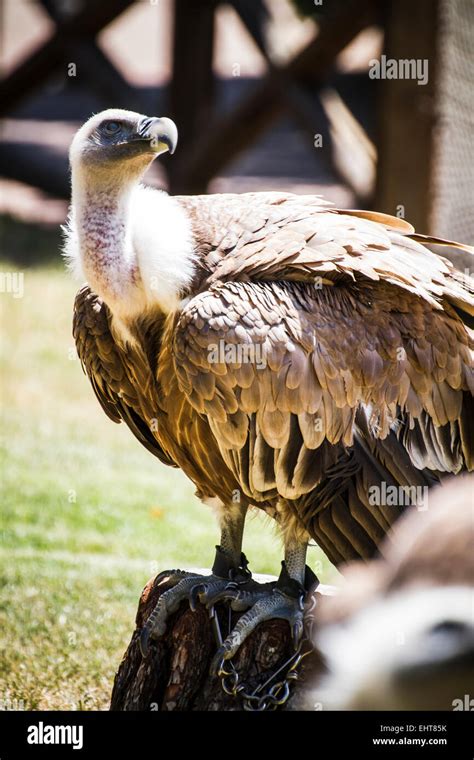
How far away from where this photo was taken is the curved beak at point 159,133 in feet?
14.9

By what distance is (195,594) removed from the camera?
4.91 metres

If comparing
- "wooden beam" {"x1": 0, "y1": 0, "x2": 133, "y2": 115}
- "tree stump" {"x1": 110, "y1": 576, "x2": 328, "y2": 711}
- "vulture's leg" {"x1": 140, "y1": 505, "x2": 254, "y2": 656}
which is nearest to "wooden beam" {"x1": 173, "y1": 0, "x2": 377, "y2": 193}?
"wooden beam" {"x1": 0, "y1": 0, "x2": 133, "y2": 115}

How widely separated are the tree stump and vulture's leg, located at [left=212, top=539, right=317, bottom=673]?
45 mm

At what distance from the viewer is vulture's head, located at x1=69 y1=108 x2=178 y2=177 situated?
4633mm

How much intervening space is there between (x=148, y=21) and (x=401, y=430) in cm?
2082

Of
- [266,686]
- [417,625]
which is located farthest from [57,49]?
[417,625]

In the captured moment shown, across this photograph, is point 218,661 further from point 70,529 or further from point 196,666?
point 70,529

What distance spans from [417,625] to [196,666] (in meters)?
3.14

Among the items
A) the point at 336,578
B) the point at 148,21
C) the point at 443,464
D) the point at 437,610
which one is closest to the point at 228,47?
the point at 148,21

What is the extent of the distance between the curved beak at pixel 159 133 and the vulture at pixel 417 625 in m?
3.03

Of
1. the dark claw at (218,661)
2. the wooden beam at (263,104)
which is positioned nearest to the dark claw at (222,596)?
the dark claw at (218,661)

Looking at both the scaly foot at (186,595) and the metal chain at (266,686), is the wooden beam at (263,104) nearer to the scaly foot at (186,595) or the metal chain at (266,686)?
the scaly foot at (186,595)

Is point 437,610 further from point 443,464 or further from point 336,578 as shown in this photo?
point 336,578

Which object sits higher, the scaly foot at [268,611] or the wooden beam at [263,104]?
the wooden beam at [263,104]
